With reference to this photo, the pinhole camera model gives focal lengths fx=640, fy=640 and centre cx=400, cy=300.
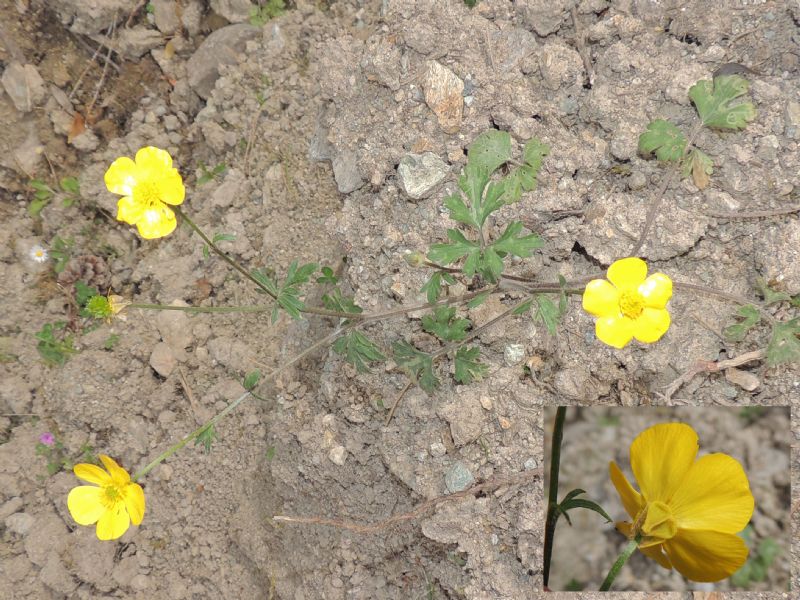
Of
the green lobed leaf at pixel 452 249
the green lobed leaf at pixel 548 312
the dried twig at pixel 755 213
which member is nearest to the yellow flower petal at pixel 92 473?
the green lobed leaf at pixel 452 249

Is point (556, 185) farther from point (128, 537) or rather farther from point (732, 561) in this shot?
point (128, 537)

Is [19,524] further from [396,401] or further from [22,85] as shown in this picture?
[22,85]

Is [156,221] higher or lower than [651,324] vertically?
lower

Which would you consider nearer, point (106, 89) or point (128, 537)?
point (128, 537)

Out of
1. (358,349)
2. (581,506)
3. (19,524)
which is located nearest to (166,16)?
(358,349)

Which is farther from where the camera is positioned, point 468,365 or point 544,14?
point 544,14

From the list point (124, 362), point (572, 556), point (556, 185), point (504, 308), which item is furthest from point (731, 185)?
point (124, 362)

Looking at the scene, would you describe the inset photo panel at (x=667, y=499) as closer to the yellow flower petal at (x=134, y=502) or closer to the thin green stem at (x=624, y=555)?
the thin green stem at (x=624, y=555)
